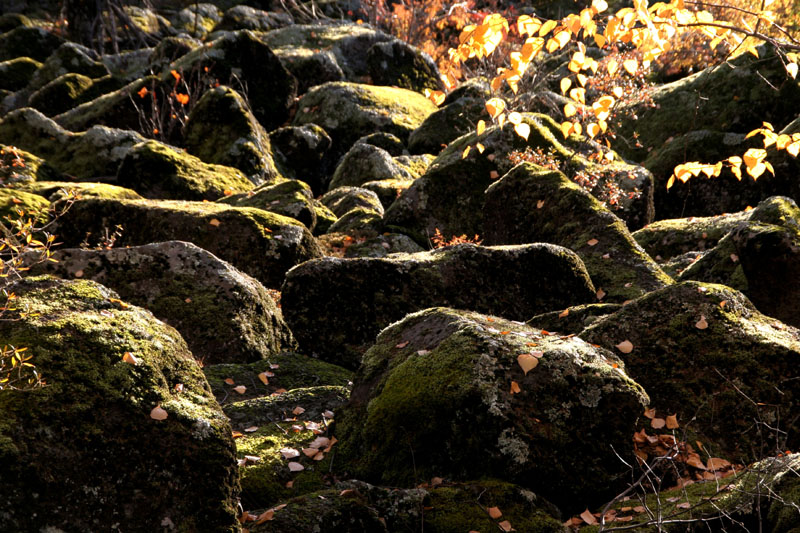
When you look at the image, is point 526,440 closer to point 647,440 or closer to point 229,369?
point 647,440

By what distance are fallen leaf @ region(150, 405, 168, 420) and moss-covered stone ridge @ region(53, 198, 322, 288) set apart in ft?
16.7

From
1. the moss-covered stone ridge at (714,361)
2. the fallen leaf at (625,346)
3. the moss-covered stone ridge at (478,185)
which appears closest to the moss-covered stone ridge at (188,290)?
the moss-covered stone ridge at (714,361)

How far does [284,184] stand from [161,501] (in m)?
8.21

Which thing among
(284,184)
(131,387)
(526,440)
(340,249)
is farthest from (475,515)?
(284,184)

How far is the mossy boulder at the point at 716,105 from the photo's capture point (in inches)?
523

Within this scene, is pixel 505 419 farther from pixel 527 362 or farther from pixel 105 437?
pixel 105 437

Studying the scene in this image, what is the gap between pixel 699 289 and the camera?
4.69 metres

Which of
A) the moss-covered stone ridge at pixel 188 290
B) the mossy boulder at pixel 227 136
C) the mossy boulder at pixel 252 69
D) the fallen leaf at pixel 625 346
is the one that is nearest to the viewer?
Answer: the fallen leaf at pixel 625 346

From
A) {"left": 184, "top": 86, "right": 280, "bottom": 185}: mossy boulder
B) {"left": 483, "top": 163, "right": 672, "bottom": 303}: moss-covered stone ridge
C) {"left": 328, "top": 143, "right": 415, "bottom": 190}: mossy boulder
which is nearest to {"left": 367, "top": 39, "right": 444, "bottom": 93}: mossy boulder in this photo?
{"left": 328, "top": 143, "right": 415, "bottom": 190}: mossy boulder

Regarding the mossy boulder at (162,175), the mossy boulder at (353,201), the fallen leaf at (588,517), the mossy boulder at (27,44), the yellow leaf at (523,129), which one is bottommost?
the mossy boulder at (353,201)

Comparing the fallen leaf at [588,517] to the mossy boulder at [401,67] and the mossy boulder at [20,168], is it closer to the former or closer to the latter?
the mossy boulder at [20,168]

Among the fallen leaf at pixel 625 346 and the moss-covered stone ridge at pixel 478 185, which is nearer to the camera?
the fallen leaf at pixel 625 346

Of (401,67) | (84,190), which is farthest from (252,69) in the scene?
(84,190)

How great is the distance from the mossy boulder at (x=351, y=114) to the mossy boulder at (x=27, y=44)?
598 inches
